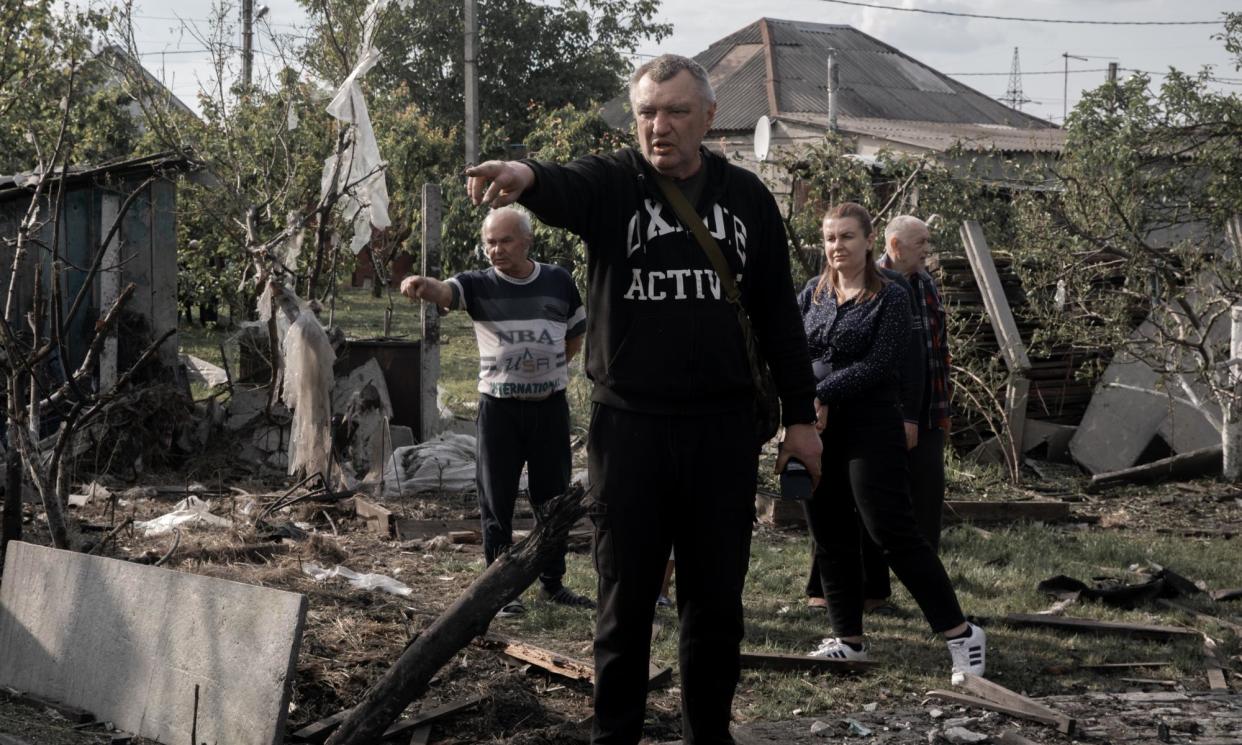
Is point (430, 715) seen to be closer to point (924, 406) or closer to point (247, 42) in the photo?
point (924, 406)

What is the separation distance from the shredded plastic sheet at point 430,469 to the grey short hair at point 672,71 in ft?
20.6

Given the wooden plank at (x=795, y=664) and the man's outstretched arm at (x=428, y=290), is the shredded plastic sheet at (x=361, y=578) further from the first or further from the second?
the wooden plank at (x=795, y=664)

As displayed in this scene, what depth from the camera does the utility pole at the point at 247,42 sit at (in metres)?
15.1

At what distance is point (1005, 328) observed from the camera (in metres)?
10.6

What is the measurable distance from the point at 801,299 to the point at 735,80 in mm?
35021

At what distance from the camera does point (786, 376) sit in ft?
12.7

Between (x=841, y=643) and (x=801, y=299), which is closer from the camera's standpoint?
(x=841, y=643)

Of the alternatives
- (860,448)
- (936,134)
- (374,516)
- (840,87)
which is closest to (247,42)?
(374,516)

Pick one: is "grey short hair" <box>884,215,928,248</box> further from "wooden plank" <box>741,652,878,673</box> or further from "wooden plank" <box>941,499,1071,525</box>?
"wooden plank" <box>941,499,1071,525</box>

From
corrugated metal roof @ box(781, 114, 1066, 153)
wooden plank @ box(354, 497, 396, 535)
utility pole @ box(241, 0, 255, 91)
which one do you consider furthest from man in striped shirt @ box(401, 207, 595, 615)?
corrugated metal roof @ box(781, 114, 1066, 153)

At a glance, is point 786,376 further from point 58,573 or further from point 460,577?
point 460,577

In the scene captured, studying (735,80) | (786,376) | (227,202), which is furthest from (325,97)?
(735,80)

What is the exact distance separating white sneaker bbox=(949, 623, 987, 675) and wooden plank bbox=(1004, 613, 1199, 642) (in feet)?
3.14

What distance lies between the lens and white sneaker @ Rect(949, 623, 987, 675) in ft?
16.9
